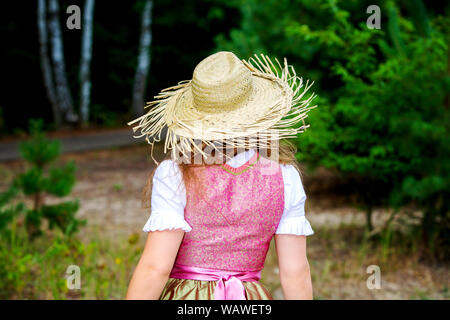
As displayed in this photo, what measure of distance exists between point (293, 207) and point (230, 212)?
219 millimetres

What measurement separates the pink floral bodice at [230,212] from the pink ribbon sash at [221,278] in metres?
0.02

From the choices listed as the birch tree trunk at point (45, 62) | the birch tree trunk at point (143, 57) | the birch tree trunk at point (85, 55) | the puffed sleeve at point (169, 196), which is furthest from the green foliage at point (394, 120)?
the birch tree trunk at point (45, 62)

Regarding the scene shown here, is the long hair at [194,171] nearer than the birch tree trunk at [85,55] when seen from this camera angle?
Yes

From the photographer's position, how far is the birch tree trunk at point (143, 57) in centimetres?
1496

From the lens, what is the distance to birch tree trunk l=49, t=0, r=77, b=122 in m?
14.0

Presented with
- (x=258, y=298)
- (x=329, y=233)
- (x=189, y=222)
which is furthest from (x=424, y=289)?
(x=189, y=222)

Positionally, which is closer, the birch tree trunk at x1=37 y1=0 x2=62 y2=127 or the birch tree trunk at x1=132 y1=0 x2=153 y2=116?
the birch tree trunk at x1=37 y1=0 x2=62 y2=127

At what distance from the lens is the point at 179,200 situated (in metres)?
1.77

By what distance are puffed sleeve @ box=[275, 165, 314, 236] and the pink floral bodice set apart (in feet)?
0.07

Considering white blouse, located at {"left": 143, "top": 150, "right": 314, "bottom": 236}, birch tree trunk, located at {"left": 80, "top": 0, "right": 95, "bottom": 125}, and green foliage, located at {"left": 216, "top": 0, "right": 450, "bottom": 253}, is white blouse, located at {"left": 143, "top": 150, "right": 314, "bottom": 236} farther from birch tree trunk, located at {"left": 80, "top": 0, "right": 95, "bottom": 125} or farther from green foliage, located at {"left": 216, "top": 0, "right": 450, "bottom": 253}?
birch tree trunk, located at {"left": 80, "top": 0, "right": 95, "bottom": 125}

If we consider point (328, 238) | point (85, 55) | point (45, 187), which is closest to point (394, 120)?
point (328, 238)

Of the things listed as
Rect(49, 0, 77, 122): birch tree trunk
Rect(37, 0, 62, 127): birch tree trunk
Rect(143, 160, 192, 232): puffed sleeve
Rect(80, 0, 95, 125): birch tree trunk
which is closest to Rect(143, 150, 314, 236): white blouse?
Rect(143, 160, 192, 232): puffed sleeve

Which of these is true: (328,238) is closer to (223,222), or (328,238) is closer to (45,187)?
(45,187)

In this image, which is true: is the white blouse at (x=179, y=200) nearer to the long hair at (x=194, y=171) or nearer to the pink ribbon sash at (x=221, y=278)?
the long hair at (x=194, y=171)
